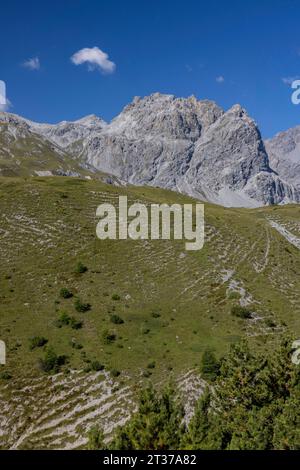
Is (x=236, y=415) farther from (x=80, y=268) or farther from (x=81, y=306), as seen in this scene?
(x=80, y=268)

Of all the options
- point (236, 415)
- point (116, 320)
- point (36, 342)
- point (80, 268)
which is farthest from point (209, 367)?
point (80, 268)

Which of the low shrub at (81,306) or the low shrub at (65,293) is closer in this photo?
the low shrub at (81,306)

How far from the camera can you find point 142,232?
10544cm

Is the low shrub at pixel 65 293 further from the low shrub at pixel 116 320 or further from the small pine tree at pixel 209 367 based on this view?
the small pine tree at pixel 209 367

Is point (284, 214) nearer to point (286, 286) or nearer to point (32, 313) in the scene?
point (286, 286)

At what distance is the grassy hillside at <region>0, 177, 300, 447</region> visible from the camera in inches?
2087

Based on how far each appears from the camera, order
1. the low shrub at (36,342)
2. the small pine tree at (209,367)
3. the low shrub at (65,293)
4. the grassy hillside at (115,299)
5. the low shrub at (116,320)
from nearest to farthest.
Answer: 1. the small pine tree at (209,367)
2. the grassy hillside at (115,299)
3. the low shrub at (36,342)
4. the low shrub at (116,320)
5. the low shrub at (65,293)

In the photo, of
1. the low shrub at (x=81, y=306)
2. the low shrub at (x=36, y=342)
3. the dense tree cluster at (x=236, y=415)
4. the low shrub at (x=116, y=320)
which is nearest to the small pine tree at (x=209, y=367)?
the dense tree cluster at (x=236, y=415)

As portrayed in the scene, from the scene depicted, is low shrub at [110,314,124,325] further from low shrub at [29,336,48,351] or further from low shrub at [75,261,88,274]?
low shrub at [75,261,88,274]

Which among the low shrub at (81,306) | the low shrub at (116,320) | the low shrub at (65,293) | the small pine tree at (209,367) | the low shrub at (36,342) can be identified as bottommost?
the small pine tree at (209,367)

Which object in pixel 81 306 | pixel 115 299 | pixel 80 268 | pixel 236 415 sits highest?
pixel 80 268

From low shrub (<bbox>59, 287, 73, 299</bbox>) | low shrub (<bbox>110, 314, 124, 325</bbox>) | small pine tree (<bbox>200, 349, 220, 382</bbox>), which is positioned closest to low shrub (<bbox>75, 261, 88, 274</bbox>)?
low shrub (<bbox>59, 287, 73, 299</bbox>)

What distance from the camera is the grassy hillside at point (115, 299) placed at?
174ft

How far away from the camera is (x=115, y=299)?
73.8m
